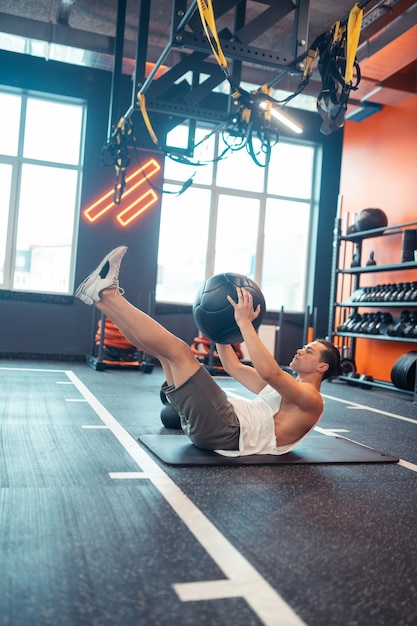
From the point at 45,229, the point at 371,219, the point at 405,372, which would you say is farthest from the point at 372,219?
the point at 45,229

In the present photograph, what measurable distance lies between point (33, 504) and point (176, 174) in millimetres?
6909

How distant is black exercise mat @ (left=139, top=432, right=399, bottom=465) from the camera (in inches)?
102

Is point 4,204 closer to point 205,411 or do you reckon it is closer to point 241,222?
point 241,222

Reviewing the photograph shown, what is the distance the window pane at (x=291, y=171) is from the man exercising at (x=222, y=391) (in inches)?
253

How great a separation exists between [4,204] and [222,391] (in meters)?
6.00

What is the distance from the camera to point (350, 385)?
6918 mm

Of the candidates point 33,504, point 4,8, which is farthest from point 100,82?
point 33,504

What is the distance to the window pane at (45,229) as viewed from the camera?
7.66 metres

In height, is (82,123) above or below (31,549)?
above

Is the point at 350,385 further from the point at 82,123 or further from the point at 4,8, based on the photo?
the point at 4,8

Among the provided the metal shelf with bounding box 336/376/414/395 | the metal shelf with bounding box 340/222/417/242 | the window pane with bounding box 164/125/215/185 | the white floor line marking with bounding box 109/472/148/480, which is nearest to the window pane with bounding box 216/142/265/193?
the window pane with bounding box 164/125/215/185

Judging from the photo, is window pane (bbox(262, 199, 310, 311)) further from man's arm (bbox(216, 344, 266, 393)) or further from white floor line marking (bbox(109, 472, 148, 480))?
white floor line marking (bbox(109, 472, 148, 480))

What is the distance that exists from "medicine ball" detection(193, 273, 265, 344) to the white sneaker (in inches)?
16.3

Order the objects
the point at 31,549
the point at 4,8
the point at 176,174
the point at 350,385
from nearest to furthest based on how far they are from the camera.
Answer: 1. the point at 31,549
2. the point at 4,8
3. the point at 350,385
4. the point at 176,174
